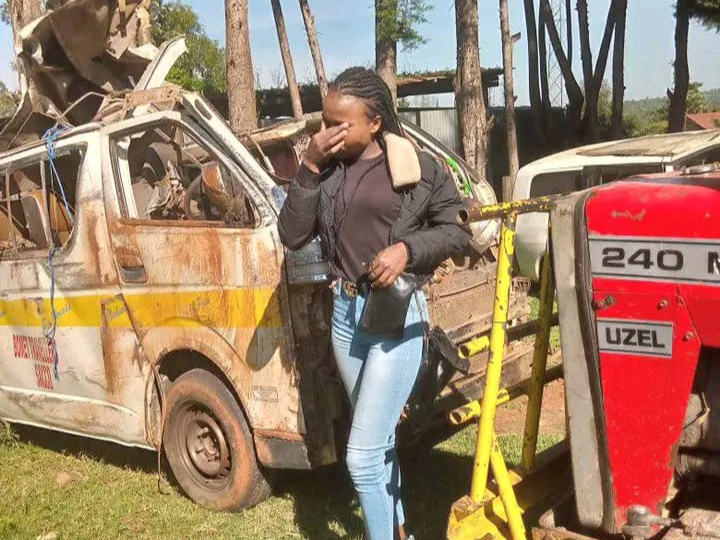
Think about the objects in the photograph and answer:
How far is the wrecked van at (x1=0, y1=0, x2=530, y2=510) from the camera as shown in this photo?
4090 millimetres

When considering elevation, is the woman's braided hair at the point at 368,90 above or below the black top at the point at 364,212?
above

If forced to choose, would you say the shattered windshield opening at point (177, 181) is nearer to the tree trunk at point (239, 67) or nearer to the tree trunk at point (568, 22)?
the tree trunk at point (239, 67)

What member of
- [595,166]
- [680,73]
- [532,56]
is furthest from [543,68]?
[595,166]

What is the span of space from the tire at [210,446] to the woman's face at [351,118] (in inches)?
69.4

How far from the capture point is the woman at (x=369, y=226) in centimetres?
324

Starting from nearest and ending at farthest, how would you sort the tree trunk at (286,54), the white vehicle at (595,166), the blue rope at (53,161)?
the blue rope at (53,161) → the white vehicle at (595,166) → the tree trunk at (286,54)

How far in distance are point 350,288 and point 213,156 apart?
1.39m

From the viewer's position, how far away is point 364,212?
10.7ft

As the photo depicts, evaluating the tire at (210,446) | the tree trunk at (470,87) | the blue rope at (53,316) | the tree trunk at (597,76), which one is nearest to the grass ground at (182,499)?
the tire at (210,446)

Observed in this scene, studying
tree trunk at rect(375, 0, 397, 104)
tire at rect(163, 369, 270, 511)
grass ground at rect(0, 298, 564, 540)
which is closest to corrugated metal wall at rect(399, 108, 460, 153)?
tree trunk at rect(375, 0, 397, 104)

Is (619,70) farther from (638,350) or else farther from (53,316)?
(638,350)

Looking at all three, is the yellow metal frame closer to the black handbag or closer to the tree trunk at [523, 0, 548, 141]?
the black handbag

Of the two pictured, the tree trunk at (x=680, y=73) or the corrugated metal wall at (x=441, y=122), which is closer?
the tree trunk at (x=680, y=73)

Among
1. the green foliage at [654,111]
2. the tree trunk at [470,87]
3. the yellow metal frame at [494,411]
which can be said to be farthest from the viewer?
the green foliage at [654,111]
